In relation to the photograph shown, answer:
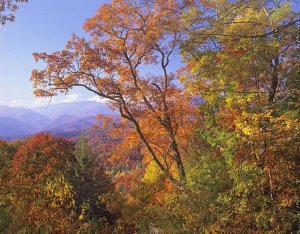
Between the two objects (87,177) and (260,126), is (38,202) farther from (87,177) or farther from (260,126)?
(87,177)

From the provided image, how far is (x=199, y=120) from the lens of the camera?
17.3 m

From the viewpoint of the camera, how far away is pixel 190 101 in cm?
1695

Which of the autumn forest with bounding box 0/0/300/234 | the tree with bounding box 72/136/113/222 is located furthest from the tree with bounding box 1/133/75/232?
the tree with bounding box 72/136/113/222

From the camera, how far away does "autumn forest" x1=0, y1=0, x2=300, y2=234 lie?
862cm

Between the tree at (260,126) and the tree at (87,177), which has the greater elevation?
the tree at (260,126)

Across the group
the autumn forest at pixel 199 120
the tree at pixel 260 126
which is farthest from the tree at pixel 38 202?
the tree at pixel 260 126

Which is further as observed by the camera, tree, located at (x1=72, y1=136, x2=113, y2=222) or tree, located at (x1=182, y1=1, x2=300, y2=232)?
tree, located at (x1=72, y1=136, x2=113, y2=222)

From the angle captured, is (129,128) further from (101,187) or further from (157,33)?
(101,187)

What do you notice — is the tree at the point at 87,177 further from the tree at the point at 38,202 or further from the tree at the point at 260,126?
the tree at the point at 260,126

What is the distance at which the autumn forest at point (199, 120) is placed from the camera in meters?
Answer: 8.62

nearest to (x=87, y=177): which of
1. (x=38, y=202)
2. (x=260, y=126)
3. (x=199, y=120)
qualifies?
(x=199, y=120)

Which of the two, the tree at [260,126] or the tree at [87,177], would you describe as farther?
the tree at [87,177]

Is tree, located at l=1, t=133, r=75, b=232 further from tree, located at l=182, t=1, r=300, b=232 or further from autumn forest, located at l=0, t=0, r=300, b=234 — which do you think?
tree, located at l=182, t=1, r=300, b=232

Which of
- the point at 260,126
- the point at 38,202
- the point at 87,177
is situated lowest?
the point at 87,177
